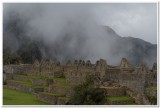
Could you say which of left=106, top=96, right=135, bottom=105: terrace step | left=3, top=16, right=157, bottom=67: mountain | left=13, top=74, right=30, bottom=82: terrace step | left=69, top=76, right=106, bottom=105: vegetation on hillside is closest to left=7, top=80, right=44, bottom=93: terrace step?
left=13, top=74, right=30, bottom=82: terrace step

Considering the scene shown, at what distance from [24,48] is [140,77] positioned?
3645 millimetres

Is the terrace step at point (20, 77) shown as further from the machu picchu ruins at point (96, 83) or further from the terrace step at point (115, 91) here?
the terrace step at point (115, 91)

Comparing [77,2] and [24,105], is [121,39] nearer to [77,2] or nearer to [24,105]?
[77,2]

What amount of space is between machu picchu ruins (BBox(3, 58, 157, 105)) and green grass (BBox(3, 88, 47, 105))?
0.67ft

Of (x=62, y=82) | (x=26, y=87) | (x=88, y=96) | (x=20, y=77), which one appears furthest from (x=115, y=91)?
(x=20, y=77)

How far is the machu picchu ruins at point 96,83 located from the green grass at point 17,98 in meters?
0.20

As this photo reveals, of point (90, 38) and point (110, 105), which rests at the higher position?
point (90, 38)

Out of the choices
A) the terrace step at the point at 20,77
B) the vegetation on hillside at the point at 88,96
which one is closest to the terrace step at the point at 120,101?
the vegetation on hillside at the point at 88,96

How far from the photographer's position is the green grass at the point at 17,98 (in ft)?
58.9

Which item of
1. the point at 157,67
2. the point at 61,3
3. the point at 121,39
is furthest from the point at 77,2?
the point at 157,67

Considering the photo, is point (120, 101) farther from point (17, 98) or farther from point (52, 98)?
point (17, 98)

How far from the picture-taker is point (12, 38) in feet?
61.2

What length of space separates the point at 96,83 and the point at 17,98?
235 centimetres

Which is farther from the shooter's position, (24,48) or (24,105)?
(24,48)
